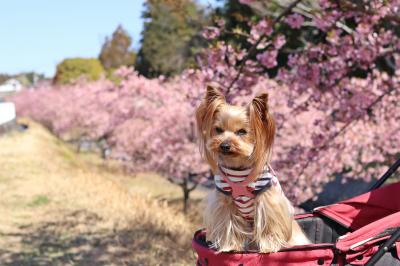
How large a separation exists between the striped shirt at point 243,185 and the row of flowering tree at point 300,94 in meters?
1.10

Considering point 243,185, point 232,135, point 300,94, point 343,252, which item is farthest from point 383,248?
point 300,94

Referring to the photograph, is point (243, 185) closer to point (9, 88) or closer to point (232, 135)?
point (232, 135)

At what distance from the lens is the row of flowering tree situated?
5.29 m

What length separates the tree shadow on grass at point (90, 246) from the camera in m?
5.54

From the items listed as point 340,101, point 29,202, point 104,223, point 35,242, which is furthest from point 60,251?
point 340,101

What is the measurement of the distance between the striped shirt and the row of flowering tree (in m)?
1.10

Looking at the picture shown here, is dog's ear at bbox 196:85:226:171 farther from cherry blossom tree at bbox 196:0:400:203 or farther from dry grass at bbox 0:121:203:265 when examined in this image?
dry grass at bbox 0:121:203:265

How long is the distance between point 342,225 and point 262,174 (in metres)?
0.89

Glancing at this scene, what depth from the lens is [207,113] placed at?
3.03 m

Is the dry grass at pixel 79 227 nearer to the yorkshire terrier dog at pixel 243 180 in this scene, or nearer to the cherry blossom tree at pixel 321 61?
the cherry blossom tree at pixel 321 61

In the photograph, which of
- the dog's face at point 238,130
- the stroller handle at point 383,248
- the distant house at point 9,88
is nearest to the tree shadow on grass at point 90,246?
the dog's face at point 238,130

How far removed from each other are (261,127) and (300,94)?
11.7 feet

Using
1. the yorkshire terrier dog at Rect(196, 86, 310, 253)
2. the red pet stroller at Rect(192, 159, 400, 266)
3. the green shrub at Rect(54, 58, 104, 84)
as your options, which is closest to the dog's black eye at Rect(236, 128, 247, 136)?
the yorkshire terrier dog at Rect(196, 86, 310, 253)

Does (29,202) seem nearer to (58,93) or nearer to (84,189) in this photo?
(84,189)
